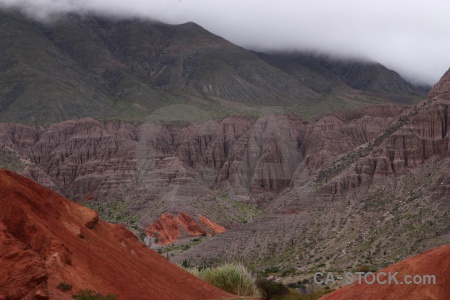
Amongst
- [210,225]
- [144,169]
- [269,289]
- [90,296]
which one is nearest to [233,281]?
[269,289]

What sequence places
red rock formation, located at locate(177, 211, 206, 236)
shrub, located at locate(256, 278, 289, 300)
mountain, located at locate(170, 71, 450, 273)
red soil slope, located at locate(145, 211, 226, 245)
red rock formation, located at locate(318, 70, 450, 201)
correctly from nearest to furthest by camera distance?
shrub, located at locate(256, 278, 289, 300), mountain, located at locate(170, 71, 450, 273), red rock formation, located at locate(318, 70, 450, 201), red soil slope, located at locate(145, 211, 226, 245), red rock formation, located at locate(177, 211, 206, 236)

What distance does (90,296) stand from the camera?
99.8ft

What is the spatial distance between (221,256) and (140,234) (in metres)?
36.2

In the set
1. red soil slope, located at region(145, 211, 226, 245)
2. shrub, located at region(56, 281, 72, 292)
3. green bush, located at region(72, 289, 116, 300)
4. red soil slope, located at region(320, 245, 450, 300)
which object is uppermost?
red soil slope, located at region(320, 245, 450, 300)

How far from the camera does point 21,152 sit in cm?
18650

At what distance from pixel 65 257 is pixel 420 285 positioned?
52.8 ft

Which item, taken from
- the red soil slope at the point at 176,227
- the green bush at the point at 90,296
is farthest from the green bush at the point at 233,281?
the red soil slope at the point at 176,227

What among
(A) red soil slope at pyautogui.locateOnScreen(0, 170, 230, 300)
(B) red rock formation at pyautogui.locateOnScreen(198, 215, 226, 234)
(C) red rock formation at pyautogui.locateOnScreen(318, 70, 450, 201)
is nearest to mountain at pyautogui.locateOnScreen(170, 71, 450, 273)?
(C) red rock formation at pyautogui.locateOnScreen(318, 70, 450, 201)

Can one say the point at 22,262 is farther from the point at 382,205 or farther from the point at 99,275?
the point at 382,205

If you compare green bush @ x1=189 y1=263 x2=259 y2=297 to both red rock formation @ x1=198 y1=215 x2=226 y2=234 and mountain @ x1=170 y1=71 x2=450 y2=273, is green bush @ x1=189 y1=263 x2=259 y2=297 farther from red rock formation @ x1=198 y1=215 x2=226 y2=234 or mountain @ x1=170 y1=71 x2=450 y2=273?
red rock formation @ x1=198 y1=215 x2=226 y2=234

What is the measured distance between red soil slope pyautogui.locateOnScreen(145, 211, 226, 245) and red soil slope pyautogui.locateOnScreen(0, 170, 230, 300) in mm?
92810

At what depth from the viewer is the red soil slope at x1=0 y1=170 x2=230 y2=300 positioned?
27.3 metres

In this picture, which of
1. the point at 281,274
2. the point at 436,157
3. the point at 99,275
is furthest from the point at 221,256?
the point at 99,275

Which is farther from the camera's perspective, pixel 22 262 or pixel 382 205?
pixel 382 205
